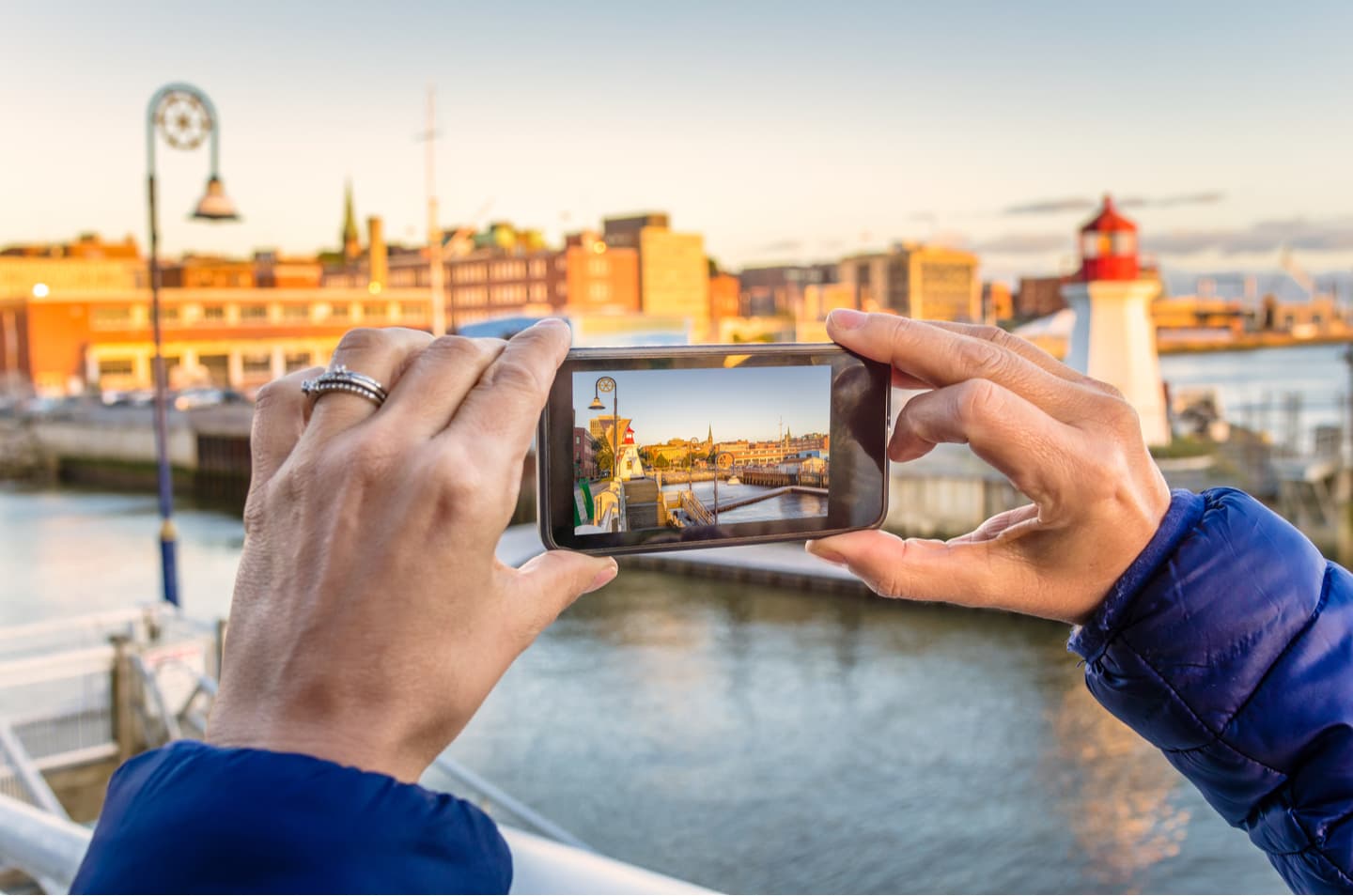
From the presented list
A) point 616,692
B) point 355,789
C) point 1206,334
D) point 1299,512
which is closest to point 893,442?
point 355,789

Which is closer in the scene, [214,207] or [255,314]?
[214,207]

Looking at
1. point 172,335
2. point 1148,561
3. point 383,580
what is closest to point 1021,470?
point 1148,561

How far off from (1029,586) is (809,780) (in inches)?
321

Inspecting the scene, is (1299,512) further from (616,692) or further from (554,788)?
(554,788)

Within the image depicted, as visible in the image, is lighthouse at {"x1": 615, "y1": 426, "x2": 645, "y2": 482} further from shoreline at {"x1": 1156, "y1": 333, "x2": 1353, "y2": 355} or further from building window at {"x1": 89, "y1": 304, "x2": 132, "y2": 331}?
building window at {"x1": 89, "y1": 304, "x2": 132, "y2": 331}

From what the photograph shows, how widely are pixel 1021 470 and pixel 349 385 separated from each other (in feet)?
1.38

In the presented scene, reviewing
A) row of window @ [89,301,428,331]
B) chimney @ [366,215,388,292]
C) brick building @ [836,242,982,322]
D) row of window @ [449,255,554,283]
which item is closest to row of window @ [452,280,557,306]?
row of window @ [449,255,554,283]

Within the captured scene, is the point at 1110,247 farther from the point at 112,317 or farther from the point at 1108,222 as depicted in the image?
the point at 112,317

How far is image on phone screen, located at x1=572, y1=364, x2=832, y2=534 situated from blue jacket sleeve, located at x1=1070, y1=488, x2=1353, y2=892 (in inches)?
10.3

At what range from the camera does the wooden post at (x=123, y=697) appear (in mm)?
5781

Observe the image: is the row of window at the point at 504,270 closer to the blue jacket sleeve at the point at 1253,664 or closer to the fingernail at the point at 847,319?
the fingernail at the point at 847,319

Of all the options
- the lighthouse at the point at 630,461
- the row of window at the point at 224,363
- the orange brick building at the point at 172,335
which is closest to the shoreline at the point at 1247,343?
the orange brick building at the point at 172,335

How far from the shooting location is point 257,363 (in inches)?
1698

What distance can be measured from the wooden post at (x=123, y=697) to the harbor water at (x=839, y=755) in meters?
3.09
